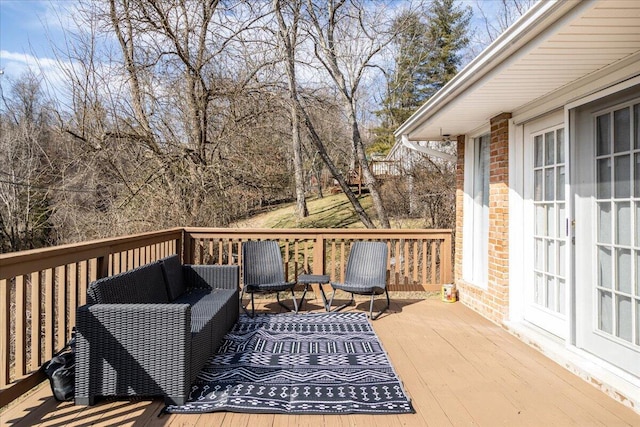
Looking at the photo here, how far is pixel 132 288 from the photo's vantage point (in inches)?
125

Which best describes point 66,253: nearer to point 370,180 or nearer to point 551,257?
point 551,257

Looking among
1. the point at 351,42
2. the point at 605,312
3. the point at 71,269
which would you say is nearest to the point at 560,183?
the point at 605,312

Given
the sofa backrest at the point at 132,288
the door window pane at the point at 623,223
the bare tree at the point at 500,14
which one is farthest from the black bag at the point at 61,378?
the bare tree at the point at 500,14

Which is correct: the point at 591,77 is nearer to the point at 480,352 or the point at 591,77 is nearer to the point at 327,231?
the point at 480,352

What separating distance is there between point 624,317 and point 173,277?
3.64 m

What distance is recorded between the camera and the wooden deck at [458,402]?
7.97 feet

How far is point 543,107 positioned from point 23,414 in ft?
14.5

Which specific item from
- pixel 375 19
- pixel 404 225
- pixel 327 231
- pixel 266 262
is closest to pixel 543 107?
pixel 327 231

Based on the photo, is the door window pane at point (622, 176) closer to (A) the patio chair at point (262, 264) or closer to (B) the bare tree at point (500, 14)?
(A) the patio chair at point (262, 264)

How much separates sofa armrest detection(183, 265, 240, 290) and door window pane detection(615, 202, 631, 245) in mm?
3314

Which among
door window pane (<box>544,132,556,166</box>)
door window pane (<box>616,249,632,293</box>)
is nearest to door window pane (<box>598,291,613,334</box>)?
door window pane (<box>616,249,632,293</box>)

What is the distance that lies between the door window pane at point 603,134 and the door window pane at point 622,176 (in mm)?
129

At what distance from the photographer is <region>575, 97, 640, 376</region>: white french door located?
2.67m

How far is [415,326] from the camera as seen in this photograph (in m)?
4.47
